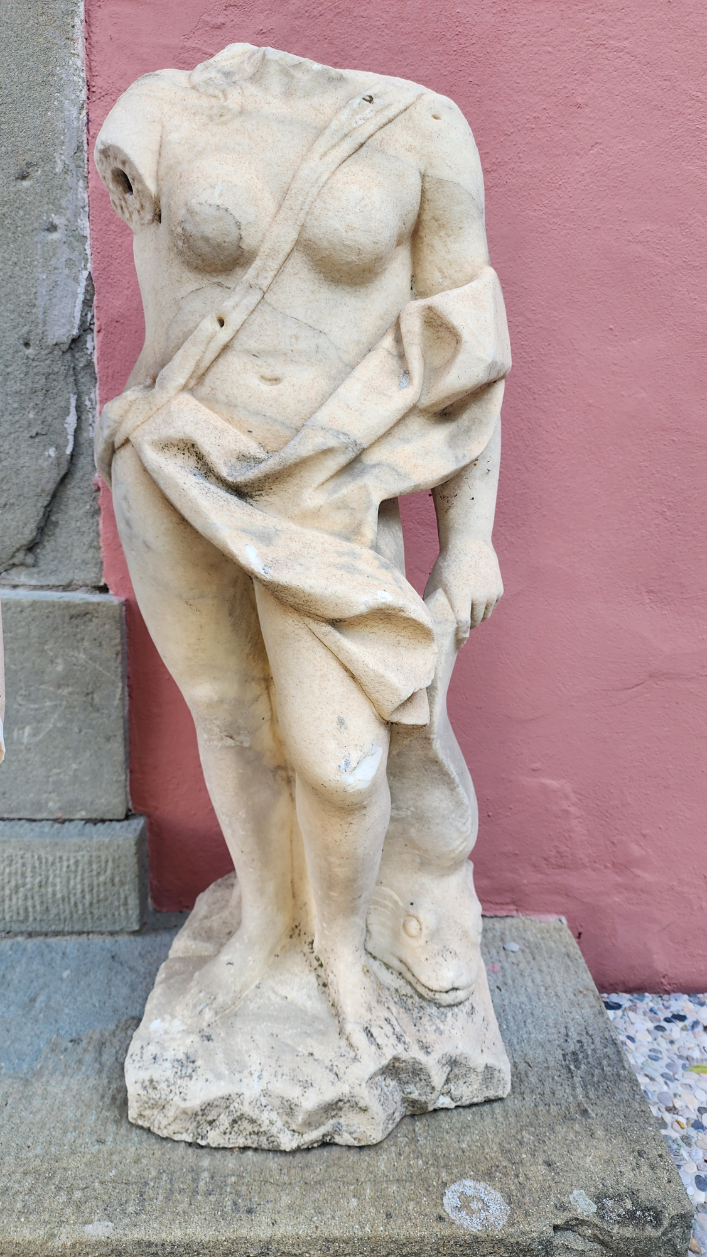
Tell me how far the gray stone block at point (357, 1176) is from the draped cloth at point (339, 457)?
0.77 meters

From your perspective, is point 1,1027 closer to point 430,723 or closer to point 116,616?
point 116,616

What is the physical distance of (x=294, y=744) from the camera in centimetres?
152

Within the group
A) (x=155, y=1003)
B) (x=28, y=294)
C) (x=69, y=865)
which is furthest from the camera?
(x=69, y=865)

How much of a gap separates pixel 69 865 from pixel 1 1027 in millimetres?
411

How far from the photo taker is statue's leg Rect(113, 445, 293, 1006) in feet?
5.04

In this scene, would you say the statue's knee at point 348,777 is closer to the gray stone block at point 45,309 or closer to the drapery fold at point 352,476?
the drapery fold at point 352,476

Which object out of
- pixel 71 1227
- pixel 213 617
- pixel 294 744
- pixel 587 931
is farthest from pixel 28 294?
pixel 587 931

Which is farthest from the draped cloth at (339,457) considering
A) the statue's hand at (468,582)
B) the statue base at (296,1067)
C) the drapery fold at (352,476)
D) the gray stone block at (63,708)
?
the gray stone block at (63,708)

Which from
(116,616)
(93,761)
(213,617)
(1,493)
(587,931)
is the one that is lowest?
(587,931)

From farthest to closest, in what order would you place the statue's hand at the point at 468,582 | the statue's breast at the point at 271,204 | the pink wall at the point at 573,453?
the pink wall at the point at 573,453 < the statue's hand at the point at 468,582 < the statue's breast at the point at 271,204

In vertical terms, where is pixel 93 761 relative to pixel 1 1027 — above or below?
above

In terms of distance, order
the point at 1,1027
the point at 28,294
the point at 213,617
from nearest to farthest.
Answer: the point at 213,617 < the point at 1,1027 < the point at 28,294

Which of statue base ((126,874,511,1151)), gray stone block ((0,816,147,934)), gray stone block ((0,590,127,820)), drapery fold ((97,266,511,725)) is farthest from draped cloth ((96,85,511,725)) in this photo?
gray stone block ((0,816,147,934))

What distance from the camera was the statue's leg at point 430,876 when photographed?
1.76 metres
